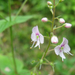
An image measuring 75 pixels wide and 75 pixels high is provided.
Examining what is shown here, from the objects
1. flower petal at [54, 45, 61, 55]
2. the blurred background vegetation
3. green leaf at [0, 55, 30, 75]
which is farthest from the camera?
the blurred background vegetation

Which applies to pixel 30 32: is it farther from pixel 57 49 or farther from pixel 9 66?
pixel 57 49

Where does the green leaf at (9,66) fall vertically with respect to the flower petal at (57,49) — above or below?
below

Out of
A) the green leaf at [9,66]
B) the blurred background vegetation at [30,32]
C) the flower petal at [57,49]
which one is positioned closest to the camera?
the flower petal at [57,49]

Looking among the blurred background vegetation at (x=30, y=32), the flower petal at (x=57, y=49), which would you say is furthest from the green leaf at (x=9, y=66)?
the flower petal at (x=57, y=49)

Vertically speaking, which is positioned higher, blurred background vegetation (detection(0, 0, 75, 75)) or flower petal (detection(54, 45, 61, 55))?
flower petal (detection(54, 45, 61, 55))

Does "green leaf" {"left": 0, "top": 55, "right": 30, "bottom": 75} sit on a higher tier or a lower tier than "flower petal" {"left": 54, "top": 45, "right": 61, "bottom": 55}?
lower

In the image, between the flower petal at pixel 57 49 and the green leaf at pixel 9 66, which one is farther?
the green leaf at pixel 9 66

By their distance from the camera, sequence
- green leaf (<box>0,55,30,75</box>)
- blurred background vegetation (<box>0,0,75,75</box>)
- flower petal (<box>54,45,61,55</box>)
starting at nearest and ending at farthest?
flower petal (<box>54,45,61,55</box>), green leaf (<box>0,55,30,75</box>), blurred background vegetation (<box>0,0,75,75</box>)

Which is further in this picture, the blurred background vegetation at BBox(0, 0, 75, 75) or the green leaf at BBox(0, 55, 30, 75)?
the blurred background vegetation at BBox(0, 0, 75, 75)

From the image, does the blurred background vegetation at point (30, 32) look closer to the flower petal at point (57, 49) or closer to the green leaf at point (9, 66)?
the green leaf at point (9, 66)

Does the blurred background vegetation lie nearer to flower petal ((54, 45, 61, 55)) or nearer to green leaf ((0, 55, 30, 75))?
green leaf ((0, 55, 30, 75))

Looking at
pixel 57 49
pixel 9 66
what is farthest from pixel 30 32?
pixel 57 49

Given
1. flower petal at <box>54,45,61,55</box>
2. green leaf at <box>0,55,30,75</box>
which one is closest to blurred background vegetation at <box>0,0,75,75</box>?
green leaf at <box>0,55,30,75</box>
